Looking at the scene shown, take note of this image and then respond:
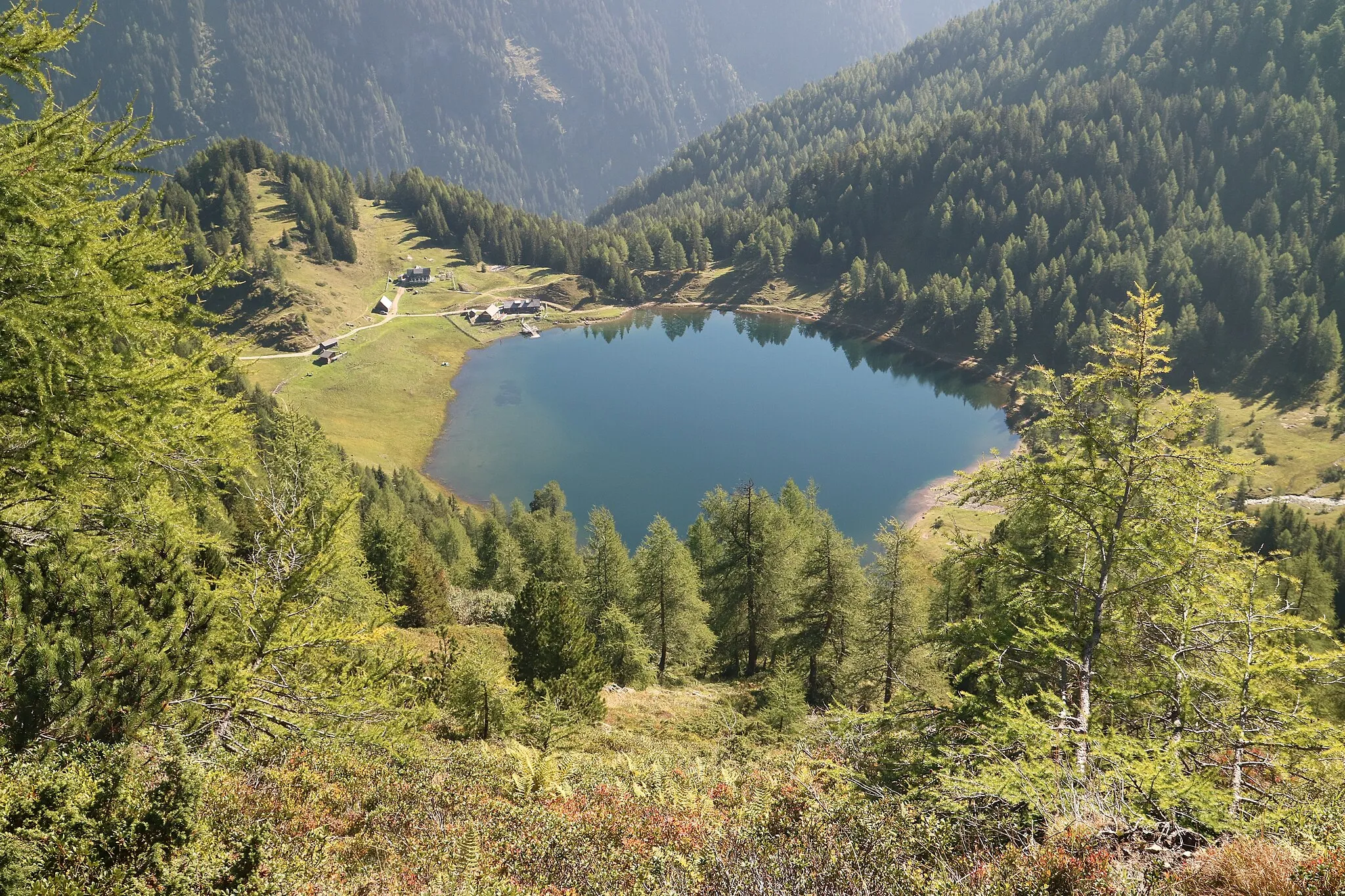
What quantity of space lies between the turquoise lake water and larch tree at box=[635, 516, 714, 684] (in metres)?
35.6

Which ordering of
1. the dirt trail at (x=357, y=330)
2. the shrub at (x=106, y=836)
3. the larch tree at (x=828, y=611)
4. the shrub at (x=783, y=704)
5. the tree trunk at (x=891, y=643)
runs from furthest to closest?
the dirt trail at (x=357, y=330), the larch tree at (x=828, y=611), the tree trunk at (x=891, y=643), the shrub at (x=783, y=704), the shrub at (x=106, y=836)

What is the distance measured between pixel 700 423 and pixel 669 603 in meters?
86.3

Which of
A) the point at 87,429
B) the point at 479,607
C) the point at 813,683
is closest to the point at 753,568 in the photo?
the point at 813,683

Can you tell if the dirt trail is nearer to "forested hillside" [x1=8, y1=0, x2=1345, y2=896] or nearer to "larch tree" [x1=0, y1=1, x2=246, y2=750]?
"forested hillside" [x1=8, y1=0, x2=1345, y2=896]

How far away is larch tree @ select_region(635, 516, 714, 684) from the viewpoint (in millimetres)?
43469

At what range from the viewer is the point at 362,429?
407 ft

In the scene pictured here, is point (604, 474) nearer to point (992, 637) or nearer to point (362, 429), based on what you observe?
point (362, 429)

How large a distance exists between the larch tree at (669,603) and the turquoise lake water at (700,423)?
3565 cm

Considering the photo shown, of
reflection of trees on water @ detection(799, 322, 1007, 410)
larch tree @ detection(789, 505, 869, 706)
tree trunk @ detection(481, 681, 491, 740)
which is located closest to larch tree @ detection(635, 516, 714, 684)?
larch tree @ detection(789, 505, 869, 706)

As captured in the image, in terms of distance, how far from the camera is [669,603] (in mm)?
44375

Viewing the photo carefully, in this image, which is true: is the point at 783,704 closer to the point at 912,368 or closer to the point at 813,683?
the point at 813,683

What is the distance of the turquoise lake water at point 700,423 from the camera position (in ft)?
345

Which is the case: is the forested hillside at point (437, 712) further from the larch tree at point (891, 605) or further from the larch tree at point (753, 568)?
the larch tree at point (753, 568)

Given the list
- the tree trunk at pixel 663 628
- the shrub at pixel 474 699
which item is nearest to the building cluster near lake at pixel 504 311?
the tree trunk at pixel 663 628
